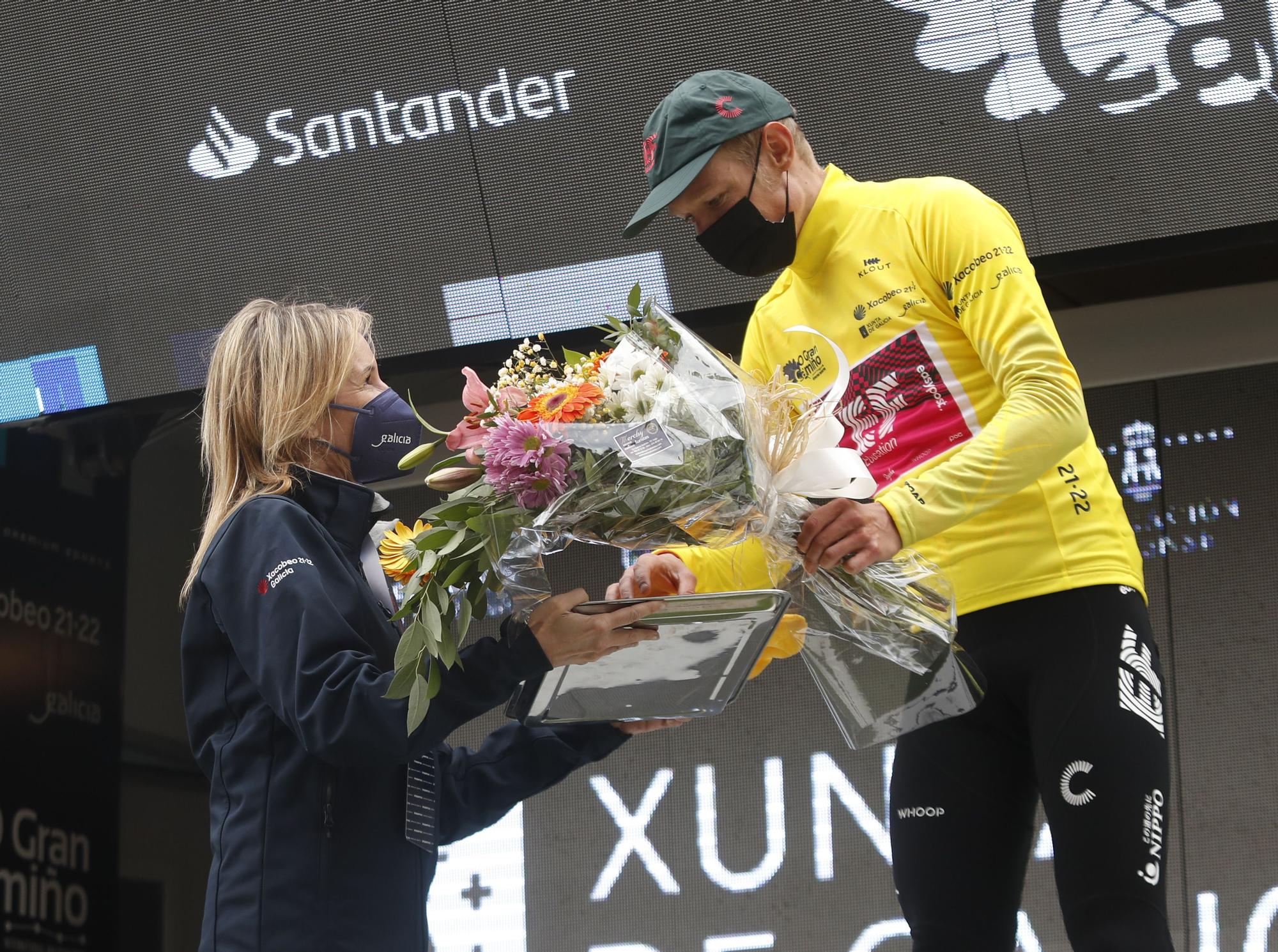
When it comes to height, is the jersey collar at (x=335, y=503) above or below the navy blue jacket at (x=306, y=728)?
above

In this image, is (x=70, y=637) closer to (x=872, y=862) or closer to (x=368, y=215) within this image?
(x=368, y=215)

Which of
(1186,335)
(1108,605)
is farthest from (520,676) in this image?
(1186,335)

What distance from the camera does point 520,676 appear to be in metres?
1.69

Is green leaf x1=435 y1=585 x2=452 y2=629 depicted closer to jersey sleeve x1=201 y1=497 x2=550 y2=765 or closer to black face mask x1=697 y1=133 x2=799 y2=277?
jersey sleeve x1=201 y1=497 x2=550 y2=765

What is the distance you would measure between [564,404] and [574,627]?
0.84ft

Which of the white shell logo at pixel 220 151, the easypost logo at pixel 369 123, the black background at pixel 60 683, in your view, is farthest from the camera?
the black background at pixel 60 683

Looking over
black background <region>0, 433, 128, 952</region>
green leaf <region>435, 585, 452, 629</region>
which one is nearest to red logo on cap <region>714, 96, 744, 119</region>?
green leaf <region>435, 585, 452, 629</region>

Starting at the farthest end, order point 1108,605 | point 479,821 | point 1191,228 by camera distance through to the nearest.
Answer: point 1191,228
point 479,821
point 1108,605

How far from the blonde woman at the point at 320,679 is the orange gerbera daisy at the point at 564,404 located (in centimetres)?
22

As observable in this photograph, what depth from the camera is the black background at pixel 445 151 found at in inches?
129

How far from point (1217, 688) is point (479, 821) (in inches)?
89.3

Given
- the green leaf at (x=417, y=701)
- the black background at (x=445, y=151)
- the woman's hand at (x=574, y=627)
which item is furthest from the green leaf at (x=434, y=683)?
the black background at (x=445, y=151)

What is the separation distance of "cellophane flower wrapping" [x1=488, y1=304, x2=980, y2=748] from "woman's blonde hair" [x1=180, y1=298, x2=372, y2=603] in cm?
54

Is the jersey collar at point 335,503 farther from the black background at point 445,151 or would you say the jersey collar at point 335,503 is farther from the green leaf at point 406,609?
the black background at point 445,151
